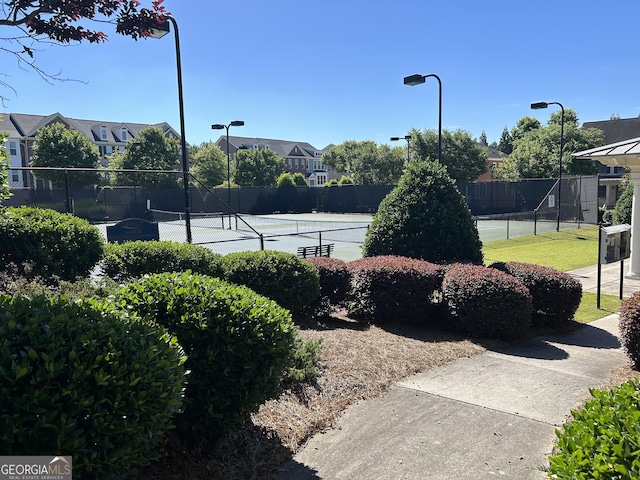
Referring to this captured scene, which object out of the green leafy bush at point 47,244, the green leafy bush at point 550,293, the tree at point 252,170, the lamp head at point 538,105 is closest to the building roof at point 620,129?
the lamp head at point 538,105

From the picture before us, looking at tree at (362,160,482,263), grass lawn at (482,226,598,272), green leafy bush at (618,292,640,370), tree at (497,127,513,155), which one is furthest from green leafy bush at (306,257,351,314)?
tree at (497,127,513,155)

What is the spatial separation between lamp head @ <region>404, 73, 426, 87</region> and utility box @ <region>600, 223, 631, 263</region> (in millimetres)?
7611

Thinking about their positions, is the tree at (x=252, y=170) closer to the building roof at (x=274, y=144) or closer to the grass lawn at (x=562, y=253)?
the building roof at (x=274, y=144)

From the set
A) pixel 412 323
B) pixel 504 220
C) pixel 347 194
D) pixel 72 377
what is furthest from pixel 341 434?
pixel 347 194

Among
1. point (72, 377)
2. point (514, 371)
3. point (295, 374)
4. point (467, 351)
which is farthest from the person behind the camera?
point (467, 351)

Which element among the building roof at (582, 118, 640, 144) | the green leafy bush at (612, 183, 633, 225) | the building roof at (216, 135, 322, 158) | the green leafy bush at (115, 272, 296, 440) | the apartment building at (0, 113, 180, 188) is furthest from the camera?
the building roof at (216, 135, 322, 158)

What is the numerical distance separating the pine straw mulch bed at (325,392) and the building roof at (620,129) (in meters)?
56.2

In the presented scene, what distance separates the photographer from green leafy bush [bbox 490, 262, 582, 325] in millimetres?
7605

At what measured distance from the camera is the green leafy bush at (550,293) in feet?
25.0

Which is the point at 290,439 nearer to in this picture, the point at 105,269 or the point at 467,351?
the point at 467,351

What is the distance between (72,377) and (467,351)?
17.0 feet

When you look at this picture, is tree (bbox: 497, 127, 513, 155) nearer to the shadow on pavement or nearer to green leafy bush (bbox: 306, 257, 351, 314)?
green leafy bush (bbox: 306, 257, 351, 314)

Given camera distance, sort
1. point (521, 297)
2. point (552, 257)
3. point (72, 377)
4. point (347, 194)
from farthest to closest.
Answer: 1. point (347, 194)
2. point (552, 257)
3. point (521, 297)
4. point (72, 377)

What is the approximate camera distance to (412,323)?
25.1 feet
